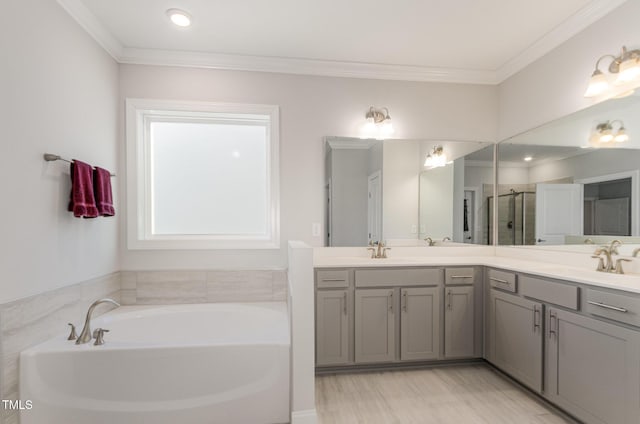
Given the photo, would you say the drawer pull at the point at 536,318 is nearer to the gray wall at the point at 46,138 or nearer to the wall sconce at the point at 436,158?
the wall sconce at the point at 436,158

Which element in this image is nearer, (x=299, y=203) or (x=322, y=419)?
(x=322, y=419)

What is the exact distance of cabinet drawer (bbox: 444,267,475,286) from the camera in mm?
2492

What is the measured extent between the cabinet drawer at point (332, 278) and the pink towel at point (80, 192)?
1.63 m

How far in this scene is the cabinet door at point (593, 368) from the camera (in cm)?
148

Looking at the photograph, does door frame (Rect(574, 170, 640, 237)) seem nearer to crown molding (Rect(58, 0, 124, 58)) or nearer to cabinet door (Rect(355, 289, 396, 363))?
cabinet door (Rect(355, 289, 396, 363))

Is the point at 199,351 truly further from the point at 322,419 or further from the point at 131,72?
the point at 131,72

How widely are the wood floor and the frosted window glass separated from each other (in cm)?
154

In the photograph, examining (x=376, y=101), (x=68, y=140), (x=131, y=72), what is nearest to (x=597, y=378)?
(x=376, y=101)

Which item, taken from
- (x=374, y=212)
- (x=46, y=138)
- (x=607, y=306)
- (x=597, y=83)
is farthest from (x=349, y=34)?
(x=607, y=306)

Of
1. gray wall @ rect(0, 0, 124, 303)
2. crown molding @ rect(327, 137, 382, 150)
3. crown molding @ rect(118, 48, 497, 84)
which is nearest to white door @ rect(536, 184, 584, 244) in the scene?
crown molding @ rect(118, 48, 497, 84)

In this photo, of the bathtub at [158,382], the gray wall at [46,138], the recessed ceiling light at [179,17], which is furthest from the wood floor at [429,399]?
the recessed ceiling light at [179,17]

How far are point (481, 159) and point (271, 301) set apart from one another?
2.46m

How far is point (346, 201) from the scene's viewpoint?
2855 millimetres

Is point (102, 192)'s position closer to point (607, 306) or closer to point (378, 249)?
point (378, 249)
